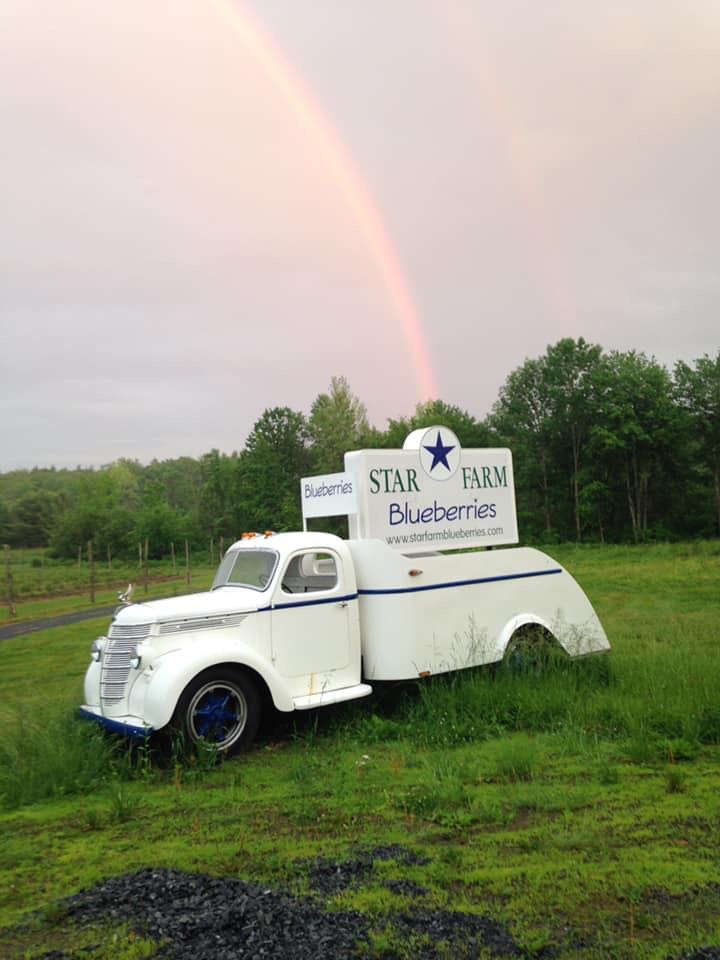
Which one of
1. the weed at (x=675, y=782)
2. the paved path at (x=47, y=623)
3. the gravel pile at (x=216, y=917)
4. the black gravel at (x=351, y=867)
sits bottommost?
the paved path at (x=47, y=623)

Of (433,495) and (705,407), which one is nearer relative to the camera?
(433,495)

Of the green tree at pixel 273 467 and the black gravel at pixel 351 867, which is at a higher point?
the green tree at pixel 273 467

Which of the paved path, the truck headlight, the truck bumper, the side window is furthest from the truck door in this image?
the paved path

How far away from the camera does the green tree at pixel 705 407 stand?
49125mm

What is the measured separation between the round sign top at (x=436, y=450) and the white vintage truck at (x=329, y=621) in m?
0.07

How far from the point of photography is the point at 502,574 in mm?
8742

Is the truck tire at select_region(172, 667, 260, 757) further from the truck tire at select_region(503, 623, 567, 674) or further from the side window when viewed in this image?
the truck tire at select_region(503, 623, 567, 674)

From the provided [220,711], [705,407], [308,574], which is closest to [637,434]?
[705,407]

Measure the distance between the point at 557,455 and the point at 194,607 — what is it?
169ft

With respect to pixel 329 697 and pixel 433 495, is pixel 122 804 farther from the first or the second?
pixel 433 495

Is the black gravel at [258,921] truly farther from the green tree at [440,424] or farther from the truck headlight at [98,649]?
the green tree at [440,424]

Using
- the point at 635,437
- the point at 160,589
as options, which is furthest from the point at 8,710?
the point at 635,437

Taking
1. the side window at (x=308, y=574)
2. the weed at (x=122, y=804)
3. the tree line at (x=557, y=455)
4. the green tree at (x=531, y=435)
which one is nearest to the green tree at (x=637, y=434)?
the tree line at (x=557, y=455)

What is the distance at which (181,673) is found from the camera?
639 centimetres
